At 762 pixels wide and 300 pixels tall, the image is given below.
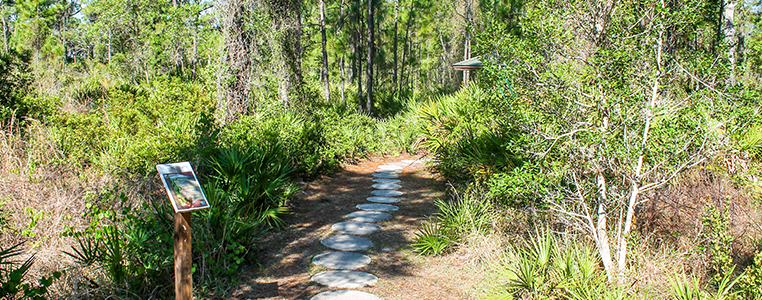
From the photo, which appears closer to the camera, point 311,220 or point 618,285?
point 618,285

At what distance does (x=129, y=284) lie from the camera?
3.29 metres

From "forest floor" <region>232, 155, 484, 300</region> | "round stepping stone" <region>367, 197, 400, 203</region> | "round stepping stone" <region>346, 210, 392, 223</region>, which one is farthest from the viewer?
"round stepping stone" <region>367, 197, 400, 203</region>

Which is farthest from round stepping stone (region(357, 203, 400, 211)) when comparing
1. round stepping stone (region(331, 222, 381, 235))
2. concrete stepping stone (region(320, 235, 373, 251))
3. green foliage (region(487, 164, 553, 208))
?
green foliage (region(487, 164, 553, 208))

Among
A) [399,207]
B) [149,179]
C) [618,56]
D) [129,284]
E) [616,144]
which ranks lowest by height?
[399,207]

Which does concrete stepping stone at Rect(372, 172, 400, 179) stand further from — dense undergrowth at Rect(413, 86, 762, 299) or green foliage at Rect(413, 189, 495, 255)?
green foliage at Rect(413, 189, 495, 255)

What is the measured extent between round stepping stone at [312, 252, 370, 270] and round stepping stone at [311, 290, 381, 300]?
1.80 feet

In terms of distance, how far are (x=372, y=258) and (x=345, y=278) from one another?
566 mm

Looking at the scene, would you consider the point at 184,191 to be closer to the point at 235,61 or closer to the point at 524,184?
the point at 524,184

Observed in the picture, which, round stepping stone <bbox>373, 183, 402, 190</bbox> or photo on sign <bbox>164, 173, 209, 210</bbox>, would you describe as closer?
photo on sign <bbox>164, 173, 209, 210</bbox>

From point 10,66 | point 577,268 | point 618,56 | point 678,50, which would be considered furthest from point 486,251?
point 10,66

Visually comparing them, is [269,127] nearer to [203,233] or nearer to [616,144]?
[203,233]

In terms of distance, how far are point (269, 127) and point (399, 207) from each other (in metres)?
2.19

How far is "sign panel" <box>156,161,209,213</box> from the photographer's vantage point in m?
2.61

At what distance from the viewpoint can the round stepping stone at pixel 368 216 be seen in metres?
5.88
